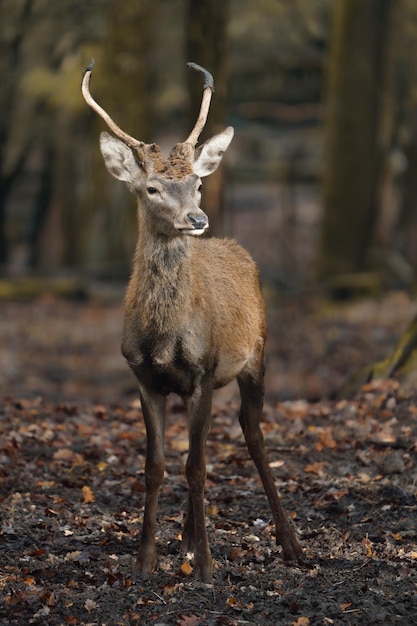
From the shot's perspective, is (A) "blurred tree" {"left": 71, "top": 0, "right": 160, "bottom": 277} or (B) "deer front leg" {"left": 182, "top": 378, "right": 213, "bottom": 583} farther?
(A) "blurred tree" {"left": 71, "top": 0, "right": 160, "bottom": 277}

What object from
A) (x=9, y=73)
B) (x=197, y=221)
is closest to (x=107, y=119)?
(x=197, y=221)

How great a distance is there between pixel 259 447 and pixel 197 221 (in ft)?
5.93

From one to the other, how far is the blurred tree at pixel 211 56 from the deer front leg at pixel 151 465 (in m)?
6.96

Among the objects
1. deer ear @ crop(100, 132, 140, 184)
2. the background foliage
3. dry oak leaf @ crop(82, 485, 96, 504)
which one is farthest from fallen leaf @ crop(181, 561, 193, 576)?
the background foliage

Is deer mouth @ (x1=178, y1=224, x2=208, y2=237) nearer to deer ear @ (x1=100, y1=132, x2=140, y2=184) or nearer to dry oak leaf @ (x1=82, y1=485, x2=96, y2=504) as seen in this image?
deer ear @ (x1=100, y1=132, x2=140, y2=184)

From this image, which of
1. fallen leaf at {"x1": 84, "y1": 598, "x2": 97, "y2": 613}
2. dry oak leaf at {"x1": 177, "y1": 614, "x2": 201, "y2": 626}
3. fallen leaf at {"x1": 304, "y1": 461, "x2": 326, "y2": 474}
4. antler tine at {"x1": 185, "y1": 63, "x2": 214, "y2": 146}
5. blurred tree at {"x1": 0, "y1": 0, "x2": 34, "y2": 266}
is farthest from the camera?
blurred tree at {"x1": 0, "y1": 0, "x2": 34, "y2": 266}

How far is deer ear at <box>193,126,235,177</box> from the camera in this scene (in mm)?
7484

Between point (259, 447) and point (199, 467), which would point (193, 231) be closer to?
point (199, 467)

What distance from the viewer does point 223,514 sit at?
316 inches

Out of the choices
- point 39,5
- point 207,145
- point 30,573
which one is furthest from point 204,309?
point 39,5

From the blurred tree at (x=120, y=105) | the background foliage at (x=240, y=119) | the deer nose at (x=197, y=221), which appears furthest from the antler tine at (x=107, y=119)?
the blurred tree at (x=120, y=105)

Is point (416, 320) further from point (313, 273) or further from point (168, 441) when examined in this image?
point (313, 273)

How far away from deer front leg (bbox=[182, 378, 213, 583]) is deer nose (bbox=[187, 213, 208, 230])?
3.20 feet

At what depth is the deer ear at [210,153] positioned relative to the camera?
7484 mm
